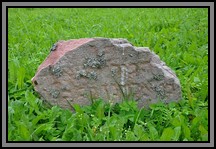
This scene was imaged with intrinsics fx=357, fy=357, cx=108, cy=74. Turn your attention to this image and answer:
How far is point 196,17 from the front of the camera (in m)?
7.29

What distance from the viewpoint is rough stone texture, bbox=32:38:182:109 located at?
128 inches

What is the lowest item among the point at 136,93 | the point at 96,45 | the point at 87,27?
the point at 136,93

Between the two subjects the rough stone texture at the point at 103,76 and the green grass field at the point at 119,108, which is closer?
the green grass field at the point at 119,108

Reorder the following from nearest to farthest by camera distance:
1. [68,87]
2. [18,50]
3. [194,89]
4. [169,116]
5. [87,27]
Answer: [169,116]
[68,87]
[194,89]
[18,50]
[87,27]

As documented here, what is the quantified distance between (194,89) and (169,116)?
0.79 meters

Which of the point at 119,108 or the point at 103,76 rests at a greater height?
the point at 103,76

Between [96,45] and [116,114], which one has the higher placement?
[96,45]

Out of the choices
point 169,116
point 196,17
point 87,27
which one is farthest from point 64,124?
point 196,17

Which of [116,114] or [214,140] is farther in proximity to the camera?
[116,114]

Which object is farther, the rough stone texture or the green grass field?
the rough stone texture

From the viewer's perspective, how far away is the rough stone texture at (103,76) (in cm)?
326

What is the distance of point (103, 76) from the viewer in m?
3.32

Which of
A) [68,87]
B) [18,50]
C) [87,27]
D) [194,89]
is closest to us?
[68,87]

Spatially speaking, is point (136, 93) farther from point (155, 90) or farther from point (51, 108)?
point (51, 108)
